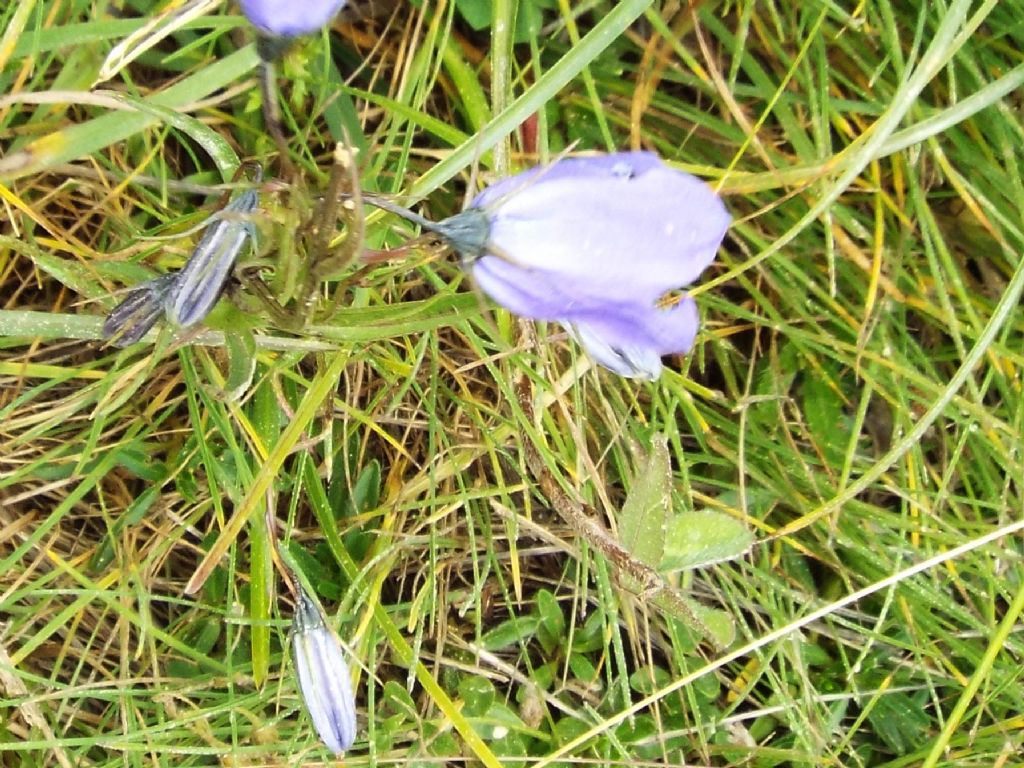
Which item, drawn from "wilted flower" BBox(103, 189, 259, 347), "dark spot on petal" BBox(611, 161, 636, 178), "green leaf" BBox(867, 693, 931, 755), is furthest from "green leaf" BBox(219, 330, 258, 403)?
"green leaf" BBox(867, 693, 931, 755)

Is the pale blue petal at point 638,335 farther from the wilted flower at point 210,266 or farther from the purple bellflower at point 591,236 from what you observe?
the wilted flower at point 210,266

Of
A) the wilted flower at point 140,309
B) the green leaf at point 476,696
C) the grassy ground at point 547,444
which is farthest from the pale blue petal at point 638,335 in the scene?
the green leaf at point 476,696

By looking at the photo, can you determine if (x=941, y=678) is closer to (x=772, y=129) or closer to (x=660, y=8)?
(x=772, y=129)

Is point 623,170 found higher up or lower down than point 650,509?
higher up

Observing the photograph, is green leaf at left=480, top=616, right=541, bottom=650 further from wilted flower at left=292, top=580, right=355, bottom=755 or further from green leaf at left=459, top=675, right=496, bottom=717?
wilted flower at left=292, top=580, right=355, bottom=755

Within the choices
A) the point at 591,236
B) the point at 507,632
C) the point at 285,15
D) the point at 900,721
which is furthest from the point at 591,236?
the point at 900,721

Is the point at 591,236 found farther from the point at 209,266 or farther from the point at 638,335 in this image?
the point at 209,266
